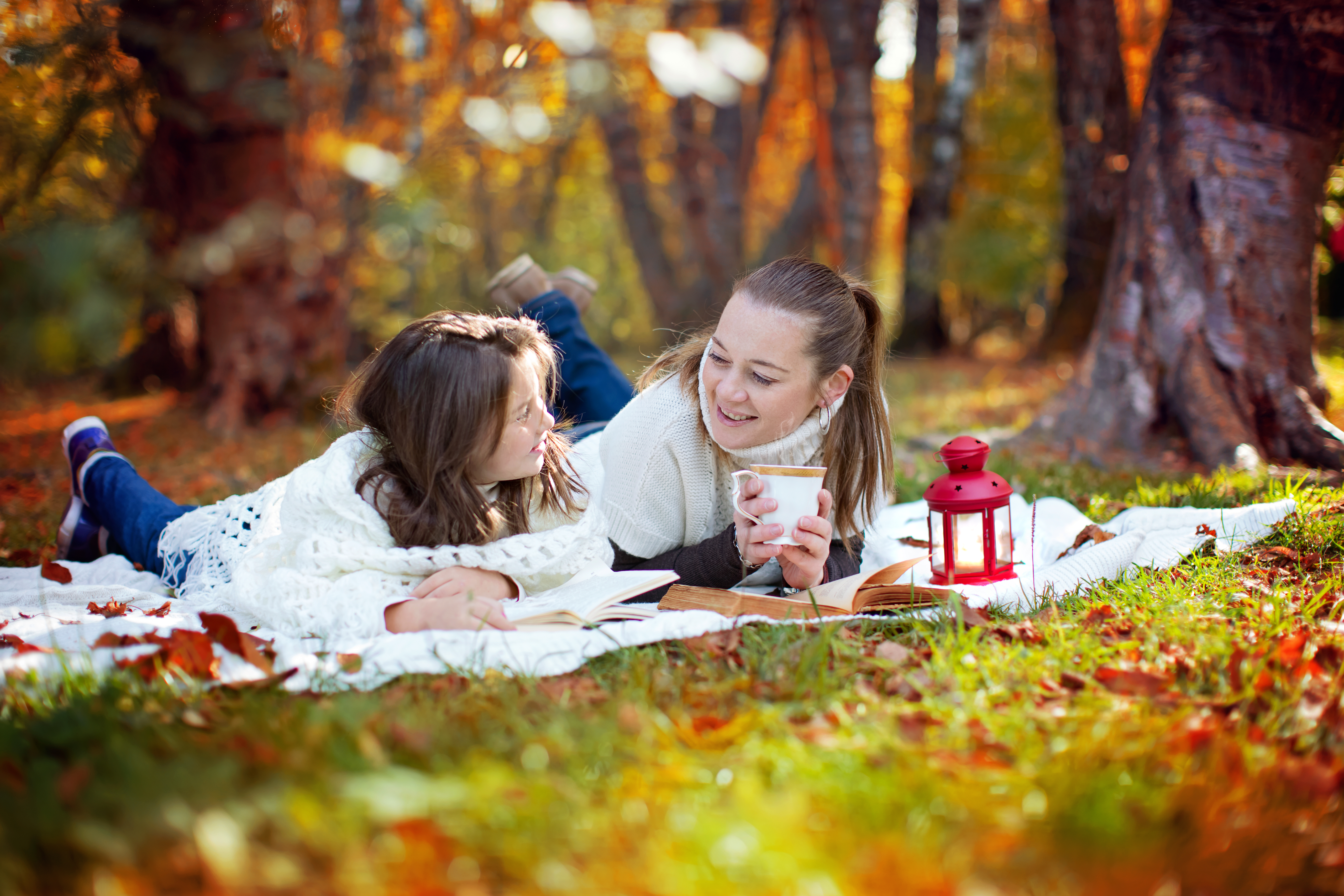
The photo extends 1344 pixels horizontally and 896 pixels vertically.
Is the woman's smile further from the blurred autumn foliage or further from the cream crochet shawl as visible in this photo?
the blurred autumn foliage

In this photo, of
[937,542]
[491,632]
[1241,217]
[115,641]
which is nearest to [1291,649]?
[937,542]

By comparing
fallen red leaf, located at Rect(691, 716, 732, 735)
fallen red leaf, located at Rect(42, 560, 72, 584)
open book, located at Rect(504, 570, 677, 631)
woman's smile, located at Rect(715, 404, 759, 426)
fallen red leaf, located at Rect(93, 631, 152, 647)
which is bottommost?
fallen red leaf, located at Rect(691, 716, 732, 735)

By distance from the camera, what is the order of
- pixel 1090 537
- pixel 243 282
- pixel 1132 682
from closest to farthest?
pixel 1132 682 → pixel 1090 537 → pixel 243 282

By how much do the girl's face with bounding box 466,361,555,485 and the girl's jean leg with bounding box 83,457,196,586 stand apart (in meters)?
1.41

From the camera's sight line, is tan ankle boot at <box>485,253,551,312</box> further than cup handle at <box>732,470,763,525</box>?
Yes

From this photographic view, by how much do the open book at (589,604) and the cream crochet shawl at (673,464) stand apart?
1.29 feet

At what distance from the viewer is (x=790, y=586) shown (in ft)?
A: 10.0

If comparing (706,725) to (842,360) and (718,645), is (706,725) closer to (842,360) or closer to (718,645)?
(718,645)

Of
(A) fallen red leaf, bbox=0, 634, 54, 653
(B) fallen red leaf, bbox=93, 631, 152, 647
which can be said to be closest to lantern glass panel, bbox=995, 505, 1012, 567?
(B) fallen red leaf, bbox=93, 631, 152, 647

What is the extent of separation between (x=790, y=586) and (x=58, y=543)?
3.04 meters

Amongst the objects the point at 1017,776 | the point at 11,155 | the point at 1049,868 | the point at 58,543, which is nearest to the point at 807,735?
the point at 1017,776

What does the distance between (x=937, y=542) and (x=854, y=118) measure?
7984mm

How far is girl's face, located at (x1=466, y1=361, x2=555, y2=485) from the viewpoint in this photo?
2801mm

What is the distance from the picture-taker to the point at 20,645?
7.73 ft
